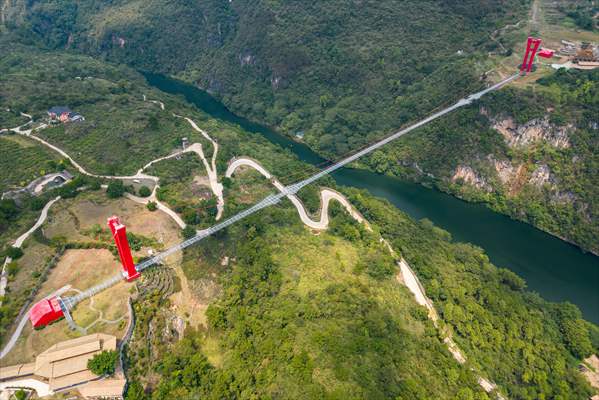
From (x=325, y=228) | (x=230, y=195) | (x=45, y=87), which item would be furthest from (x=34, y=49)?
(x=325, y=228)

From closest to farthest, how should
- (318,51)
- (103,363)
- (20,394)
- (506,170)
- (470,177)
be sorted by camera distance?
(20,394) → (103,363) → (506,170) → (470,177) → (318,51)

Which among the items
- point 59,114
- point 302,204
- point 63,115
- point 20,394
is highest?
point 59,114

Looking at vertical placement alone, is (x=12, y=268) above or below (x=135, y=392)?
above

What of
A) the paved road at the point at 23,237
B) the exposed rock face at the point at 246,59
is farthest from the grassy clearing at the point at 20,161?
the exposed rock face at the point at 246,59

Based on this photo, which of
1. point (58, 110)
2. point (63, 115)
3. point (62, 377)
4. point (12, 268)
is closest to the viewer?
point (62, 377)

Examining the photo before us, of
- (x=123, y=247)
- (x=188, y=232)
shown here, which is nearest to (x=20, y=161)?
(x=188, y=232)

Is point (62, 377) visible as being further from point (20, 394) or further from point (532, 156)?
point (532, 156)
